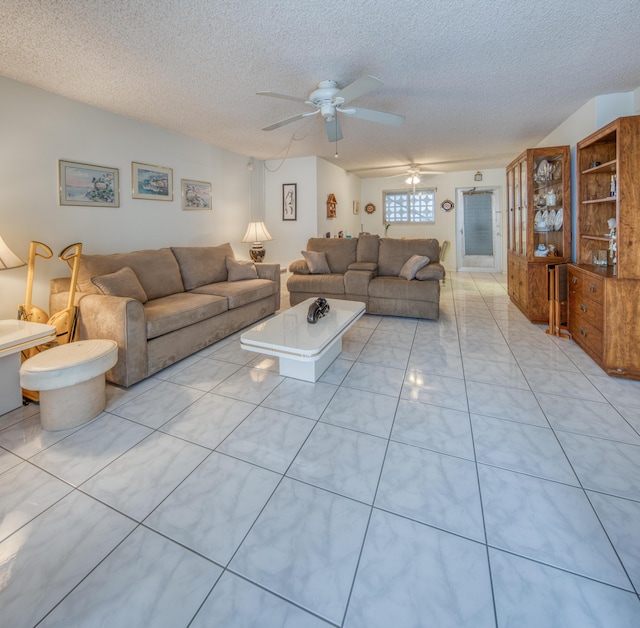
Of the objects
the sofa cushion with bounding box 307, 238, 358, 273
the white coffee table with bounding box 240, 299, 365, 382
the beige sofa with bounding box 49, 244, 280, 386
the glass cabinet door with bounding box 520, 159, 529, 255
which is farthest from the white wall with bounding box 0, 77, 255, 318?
the glass cabinet door with bounding box 520, 159, 529, 255

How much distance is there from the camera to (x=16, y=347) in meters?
2.02

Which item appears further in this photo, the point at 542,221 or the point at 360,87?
the point at 542,221

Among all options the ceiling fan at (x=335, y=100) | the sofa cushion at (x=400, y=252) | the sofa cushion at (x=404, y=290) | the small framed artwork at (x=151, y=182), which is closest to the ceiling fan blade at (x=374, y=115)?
the ceiling fan at (x=335, y=100)

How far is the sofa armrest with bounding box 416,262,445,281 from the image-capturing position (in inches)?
160

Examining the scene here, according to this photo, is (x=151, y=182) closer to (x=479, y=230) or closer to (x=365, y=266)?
(x=365, y=266)

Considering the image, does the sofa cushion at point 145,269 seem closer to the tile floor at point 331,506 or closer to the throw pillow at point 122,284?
the throw pillow at point 122,284

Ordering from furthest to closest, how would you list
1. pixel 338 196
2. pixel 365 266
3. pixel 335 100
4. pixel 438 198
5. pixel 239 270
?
1. pixel 438 198
2. pixel 338 196
3. pixel 365 266
4. pixel 239 270
5. pixel 335 100

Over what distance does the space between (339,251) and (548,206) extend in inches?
105

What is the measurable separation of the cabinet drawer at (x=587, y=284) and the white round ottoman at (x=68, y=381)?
11.7 feet

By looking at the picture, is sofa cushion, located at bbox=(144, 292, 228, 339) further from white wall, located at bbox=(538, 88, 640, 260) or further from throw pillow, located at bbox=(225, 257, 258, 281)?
white wall, located at bbox=(538, 88, 640, 260)

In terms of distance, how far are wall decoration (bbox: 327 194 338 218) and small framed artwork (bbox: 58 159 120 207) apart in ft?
12.0

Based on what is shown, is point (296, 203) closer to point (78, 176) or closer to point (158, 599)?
point (78, 176)

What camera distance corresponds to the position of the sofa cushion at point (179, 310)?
8.75 feet

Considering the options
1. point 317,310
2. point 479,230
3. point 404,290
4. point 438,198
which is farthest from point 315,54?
point 479,230
